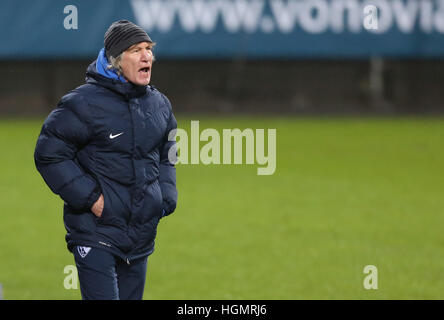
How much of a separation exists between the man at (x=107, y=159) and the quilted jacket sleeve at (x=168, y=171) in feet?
0.45

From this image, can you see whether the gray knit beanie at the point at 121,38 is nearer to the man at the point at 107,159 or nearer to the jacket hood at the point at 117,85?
the man at the point at 107,159

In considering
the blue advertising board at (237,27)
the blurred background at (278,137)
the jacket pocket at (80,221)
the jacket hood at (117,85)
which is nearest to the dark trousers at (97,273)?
the jacket pocket at (80,221)

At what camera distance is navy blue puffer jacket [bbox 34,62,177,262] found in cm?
454

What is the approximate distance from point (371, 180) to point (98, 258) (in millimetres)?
8679

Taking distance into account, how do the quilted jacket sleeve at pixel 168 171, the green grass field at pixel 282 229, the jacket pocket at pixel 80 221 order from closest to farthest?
1. the jacket pocket at pixel 80 221
2. the quilted jacket sleeve at pixel 168 171
3. the green grass field at pixel 282 229

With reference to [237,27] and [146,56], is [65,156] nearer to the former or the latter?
[146,56]

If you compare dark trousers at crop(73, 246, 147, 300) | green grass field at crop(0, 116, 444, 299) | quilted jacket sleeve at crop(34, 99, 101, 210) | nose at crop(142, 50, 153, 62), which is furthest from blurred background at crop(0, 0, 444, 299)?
nose at crop(142, 50, 153, 62)

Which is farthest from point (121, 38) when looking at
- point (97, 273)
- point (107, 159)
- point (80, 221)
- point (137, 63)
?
point (97, 273)

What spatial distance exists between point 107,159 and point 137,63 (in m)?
0.52

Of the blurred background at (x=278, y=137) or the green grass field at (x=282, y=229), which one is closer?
the green grass field at (x=282, y=229)

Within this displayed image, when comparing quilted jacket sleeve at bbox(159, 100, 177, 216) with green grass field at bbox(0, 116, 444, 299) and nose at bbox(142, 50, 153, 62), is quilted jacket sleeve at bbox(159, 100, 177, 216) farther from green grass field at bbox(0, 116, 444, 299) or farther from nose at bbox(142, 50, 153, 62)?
green grass field at bbox(0, 116, 444, 299)

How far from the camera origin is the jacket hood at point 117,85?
4562 millimetres
